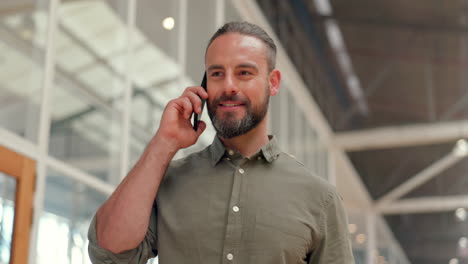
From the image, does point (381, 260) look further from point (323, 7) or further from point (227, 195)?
point (227, 195)

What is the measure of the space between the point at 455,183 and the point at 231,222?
55.9 ft

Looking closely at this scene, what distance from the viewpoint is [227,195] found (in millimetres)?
1547

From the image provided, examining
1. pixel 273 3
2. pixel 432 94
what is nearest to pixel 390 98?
pixel 432 94

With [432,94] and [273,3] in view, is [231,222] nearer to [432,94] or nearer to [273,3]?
[273,3]

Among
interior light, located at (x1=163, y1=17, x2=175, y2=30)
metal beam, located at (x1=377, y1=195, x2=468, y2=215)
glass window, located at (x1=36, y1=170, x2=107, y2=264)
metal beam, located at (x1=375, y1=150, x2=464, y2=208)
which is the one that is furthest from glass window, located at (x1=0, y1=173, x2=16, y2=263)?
metal beam, located at (x1=377, y1=195, x2=468, y2=215)

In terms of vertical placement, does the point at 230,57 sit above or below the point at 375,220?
below

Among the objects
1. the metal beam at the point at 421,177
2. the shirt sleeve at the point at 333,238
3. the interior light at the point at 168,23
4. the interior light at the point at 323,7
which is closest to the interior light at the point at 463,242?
the metal beam at the point at 421,177

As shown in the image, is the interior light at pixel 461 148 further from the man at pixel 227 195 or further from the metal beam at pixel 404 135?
the man at pixel 227 195

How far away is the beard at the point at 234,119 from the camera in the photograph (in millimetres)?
1525

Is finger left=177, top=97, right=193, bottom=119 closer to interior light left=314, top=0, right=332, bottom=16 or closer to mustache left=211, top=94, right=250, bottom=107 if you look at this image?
mustache left=211, top=94, right=250, bottom=107

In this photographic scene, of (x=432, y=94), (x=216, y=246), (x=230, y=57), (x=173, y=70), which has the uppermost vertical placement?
(x=432, y=94)

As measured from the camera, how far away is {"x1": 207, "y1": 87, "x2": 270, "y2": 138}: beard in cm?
153

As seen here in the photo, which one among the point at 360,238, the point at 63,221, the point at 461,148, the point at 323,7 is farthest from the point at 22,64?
the point at 360,238

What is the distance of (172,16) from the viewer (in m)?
5.60
